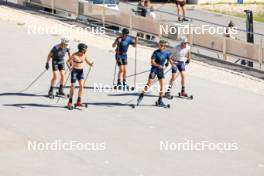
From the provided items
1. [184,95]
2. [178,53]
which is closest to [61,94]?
[178,53]

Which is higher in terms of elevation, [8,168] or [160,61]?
[160,61]

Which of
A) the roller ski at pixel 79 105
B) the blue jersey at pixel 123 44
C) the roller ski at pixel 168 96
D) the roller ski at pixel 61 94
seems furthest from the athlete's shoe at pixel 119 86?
the roller ski at pixel 79 105

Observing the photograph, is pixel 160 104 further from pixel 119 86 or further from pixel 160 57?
pixel 119 86

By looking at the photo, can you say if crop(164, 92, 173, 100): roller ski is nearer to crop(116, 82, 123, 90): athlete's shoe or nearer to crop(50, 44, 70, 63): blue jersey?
crop(116, 82, 123, 90): athlete's shoe

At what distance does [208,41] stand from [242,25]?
1547 cm

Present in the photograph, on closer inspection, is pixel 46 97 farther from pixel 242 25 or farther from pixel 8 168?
pixel 242 25

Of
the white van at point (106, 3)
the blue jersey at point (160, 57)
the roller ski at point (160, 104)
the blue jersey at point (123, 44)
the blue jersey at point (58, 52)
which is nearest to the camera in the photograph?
the blue jersey at point (160, 57)

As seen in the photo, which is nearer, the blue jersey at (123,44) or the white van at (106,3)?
the blue jersey at (123,44)

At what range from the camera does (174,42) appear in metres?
30.4

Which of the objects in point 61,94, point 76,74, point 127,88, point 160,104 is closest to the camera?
point 76,74

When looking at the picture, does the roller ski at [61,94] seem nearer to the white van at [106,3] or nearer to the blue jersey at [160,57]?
the blue jersey at [160,57]

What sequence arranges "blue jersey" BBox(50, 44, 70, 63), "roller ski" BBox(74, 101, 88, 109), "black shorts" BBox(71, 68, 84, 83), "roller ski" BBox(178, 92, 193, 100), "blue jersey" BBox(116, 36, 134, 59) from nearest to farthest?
"black shorts" BBox(71, 68, 84, 83)
"roller ski" BBox(74, 101, 88, 109)
"blue jersey" BBox(50, 44, 70, 63)
"blue jersey" BBox(116, 36, 134, 59)
"roller ski" BBox(178, 92, 193, 100)

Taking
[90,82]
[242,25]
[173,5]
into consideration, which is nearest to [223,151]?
[90,82]

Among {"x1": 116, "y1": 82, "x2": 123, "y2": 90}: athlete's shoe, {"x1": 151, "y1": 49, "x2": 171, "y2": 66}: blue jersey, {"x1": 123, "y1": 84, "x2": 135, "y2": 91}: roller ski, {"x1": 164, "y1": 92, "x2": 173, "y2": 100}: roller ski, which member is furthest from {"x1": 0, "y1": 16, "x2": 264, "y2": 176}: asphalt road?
{"x1": 151, "y1": 49, "x2": 171, "y2": 66}: blue jersey
